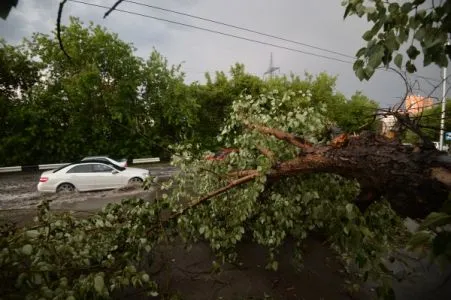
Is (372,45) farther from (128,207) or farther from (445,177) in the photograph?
(128,207)

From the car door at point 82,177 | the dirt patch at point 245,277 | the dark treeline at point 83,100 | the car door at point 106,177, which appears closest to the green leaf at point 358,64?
the dirt patch at point 245,277

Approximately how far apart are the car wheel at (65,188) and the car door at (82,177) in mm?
194

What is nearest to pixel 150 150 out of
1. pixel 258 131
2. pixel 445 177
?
pixel 258 131

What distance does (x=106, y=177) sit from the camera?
34.8 ft

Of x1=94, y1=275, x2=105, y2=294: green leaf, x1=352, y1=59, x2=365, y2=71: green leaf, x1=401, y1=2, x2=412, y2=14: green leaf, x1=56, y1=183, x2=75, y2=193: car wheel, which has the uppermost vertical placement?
x1=401, y1=2, x2=412, y2=14: green leaf

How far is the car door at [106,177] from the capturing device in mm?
10539

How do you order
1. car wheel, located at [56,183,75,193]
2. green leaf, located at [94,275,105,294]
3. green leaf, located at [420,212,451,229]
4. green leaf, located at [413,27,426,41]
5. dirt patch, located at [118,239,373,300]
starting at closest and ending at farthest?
green leaf, located at [420,212,451,229]
green leaf, located at [413,27,426,41]
green leaf, located at [94,275,105,294]
dirt patch, located at [118,239,373,300]
car wheel, located at [56,183,75,193]

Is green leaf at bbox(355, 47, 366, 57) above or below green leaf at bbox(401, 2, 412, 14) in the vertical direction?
below

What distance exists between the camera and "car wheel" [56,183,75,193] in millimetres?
10250

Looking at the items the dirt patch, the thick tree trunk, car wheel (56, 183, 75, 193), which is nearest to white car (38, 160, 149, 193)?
car wheel (56, 183, 75, 193)

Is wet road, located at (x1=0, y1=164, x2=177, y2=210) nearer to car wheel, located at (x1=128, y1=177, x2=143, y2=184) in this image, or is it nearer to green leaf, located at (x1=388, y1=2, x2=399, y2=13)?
car wheel, located at (x1=128, y1=177, x2=143, y2=184)

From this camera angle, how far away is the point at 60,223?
2.69m

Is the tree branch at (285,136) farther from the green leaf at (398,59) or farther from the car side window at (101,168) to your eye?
the car side window at (101,168)

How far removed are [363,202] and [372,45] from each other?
157cm
